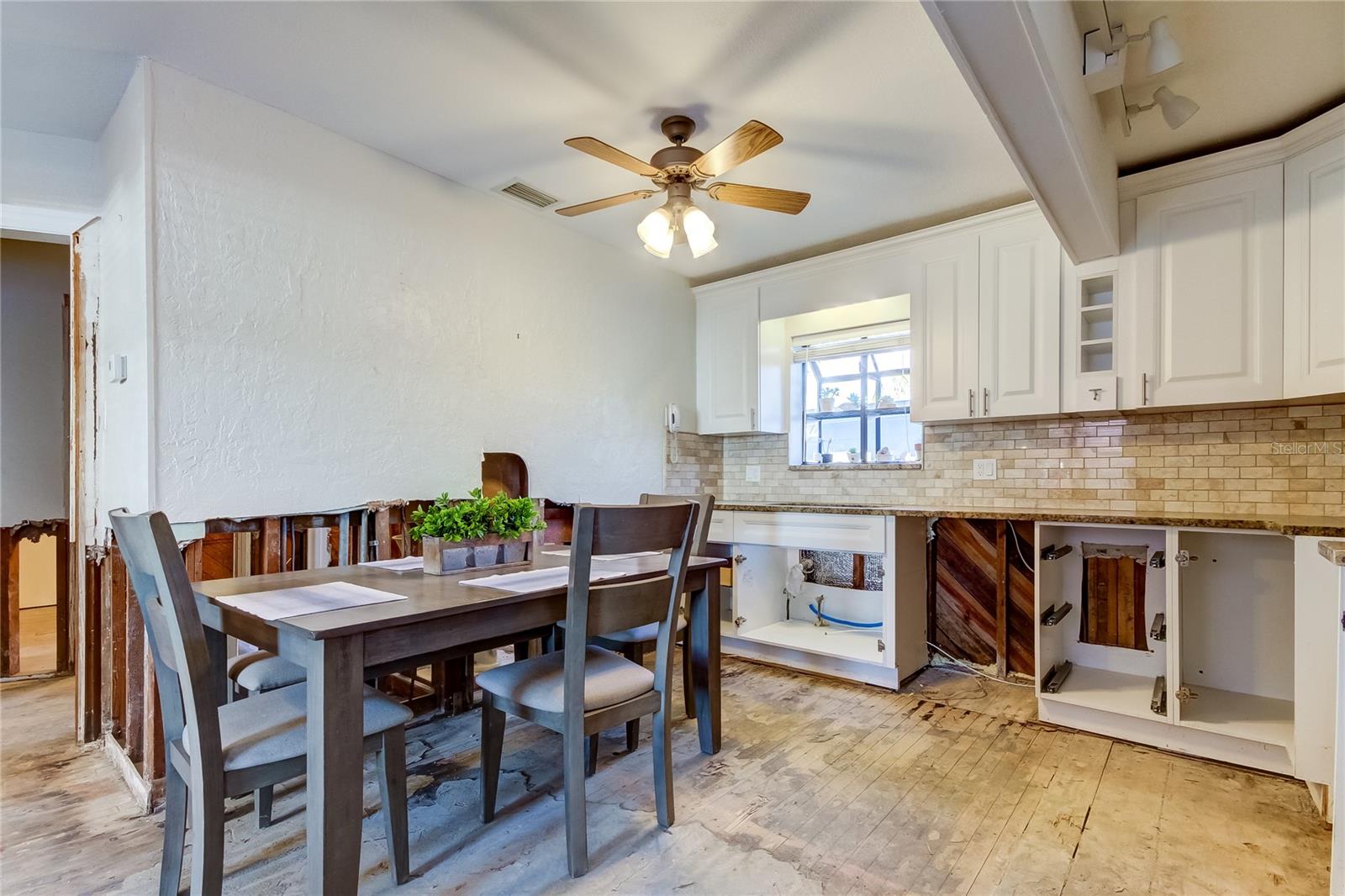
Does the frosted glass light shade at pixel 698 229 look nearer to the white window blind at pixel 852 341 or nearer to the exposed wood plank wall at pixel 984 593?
the white window blind at pixel 852 341

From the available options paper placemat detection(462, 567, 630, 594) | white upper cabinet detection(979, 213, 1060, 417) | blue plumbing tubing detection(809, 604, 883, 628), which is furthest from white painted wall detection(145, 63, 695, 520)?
white upper cabinet detection(979, 213, 1060, 417)

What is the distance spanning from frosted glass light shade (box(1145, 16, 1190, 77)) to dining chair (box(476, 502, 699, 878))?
6.13 feet

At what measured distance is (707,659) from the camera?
2.41 metres

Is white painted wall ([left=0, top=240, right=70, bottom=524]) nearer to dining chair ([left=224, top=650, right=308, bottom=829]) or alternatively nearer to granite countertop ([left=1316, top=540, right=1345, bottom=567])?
dining chair ([left=224, top=650, right=308, bottom=829])

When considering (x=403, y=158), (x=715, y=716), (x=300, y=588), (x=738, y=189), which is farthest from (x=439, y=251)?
(x=715, y=716)

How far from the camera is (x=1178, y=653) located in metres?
2.41

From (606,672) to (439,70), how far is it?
6.93 feet

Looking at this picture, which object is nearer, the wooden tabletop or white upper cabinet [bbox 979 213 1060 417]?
the wooden tabletop

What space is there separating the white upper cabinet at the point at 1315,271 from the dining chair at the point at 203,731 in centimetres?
330

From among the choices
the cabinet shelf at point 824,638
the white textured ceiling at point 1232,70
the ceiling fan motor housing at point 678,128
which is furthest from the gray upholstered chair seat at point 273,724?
the white textured ceiling at point 1232,70

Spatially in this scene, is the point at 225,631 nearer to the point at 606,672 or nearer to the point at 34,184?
the point at 606,672

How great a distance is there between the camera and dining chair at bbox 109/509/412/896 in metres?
1.35

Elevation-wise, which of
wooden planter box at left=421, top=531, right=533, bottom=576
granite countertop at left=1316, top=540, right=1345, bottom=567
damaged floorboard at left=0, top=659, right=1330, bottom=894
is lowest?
damaged floorboard at left=0, top=659, right=1330, bottom=894

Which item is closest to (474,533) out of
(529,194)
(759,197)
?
(759,197)
